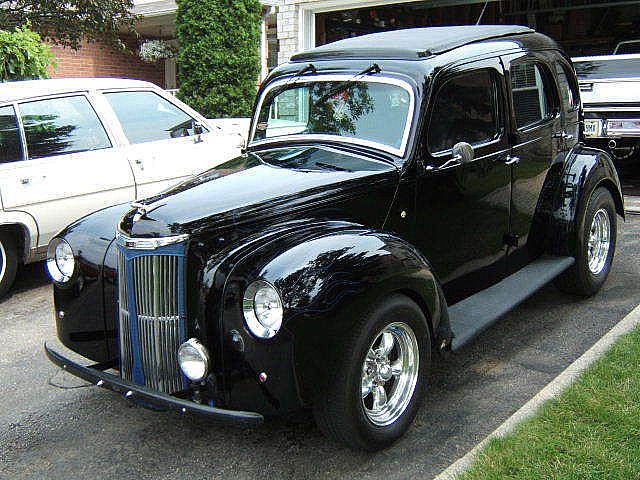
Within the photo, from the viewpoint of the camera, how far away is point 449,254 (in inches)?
170

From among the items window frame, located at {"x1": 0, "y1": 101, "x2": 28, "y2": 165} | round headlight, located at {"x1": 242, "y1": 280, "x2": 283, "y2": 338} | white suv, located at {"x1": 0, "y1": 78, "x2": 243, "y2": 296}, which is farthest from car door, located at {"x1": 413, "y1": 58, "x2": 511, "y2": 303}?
window frame, located at {"x1": 0, "y1": 101, "x2": 28, "y2": 165}

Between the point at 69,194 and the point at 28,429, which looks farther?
the point at 69,194

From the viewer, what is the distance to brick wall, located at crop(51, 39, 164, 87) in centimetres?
1770

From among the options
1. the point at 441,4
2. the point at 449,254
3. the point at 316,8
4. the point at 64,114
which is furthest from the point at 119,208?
the point at 441,4

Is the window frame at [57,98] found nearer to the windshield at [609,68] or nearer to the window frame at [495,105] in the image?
the window frame at [495,105]

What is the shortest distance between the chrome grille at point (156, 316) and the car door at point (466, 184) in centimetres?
156

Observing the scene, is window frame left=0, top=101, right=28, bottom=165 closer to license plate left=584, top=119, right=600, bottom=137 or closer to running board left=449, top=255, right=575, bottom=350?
running board left=449, top=255, right=575, bottom=350

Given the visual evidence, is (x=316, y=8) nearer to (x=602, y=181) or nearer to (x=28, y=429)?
(x=602, y=181)

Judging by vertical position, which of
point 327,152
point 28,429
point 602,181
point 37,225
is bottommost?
point 28,429

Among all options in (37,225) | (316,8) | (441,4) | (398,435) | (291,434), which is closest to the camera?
(398,435)

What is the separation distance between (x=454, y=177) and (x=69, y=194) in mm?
3735

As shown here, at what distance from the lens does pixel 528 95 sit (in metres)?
5.05

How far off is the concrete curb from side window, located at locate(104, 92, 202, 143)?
4.74 metres

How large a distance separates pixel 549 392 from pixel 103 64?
1769 centimetres
